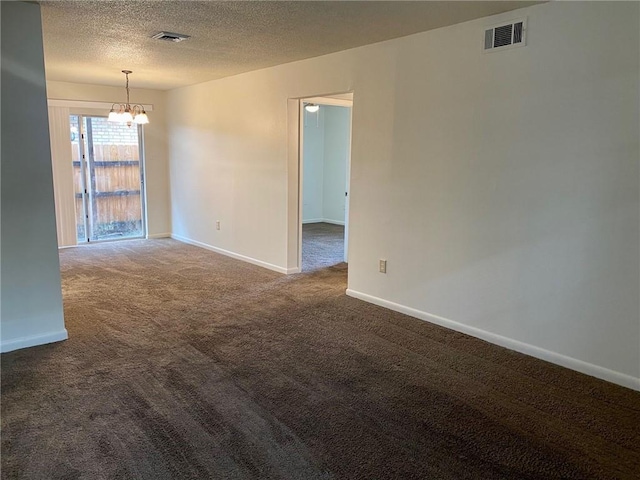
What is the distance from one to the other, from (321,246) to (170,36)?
417 cm

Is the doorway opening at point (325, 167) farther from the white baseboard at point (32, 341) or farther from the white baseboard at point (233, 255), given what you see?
the white baseboard at point (32, 341)

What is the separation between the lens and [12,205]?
3240mm

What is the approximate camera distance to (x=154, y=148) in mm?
7703

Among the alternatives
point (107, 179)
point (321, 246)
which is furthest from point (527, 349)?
point (107, 179)

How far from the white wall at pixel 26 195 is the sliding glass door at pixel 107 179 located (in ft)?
13.6

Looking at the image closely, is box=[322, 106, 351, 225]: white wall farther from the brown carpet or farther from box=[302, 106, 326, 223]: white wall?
the brown carpet

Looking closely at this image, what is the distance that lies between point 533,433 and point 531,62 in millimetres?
2353

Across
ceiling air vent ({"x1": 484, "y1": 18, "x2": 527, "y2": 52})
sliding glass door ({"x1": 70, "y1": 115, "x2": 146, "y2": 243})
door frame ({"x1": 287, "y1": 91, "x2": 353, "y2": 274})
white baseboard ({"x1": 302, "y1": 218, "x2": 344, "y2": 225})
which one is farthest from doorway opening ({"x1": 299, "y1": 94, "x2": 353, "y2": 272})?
ceiling air vent ({"x1": 484, "y1": 18, "x2": 527, "y2": 52})

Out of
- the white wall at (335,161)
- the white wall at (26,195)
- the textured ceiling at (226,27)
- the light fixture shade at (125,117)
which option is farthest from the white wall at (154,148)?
the white wall at (26,195)

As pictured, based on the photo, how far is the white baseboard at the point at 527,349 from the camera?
2953mm

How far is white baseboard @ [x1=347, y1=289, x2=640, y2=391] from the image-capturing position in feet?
9.69

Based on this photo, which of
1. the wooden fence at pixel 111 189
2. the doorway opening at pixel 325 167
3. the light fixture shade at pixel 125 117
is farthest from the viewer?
the doorway opening at pixel 325 167

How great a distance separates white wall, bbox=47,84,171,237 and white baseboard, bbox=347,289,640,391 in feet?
15.8

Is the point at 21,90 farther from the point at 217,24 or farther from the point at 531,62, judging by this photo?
the point at 531,62
